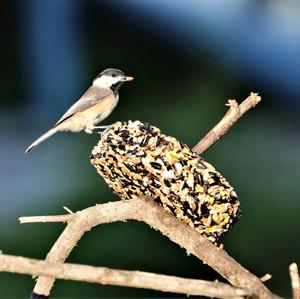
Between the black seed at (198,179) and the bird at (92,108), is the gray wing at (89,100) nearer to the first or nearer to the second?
Result: the bird at (92,108)

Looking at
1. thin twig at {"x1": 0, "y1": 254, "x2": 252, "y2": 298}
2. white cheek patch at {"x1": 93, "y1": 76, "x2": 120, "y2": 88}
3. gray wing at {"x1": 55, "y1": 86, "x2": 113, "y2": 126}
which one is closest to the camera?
thin twig at {"x1": 0, "y1": 254, "x2": 252, "y2": 298}

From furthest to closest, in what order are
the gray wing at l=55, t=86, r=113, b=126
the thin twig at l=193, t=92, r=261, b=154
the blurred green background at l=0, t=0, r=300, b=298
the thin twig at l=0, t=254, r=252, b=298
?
the blurred green background at l=0, t=0, r=300, b=298, the gray wing at l=55, t=86, r=113, b=126, the thin twig at l=193, t=92, r=261, b=154, the thin twig at l=0, t=254, r=252, b=298

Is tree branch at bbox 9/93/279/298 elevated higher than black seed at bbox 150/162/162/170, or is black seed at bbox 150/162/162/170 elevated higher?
black seed at bbox 150/162/162/170

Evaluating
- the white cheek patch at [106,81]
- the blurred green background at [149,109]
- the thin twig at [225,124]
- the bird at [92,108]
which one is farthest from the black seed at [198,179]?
the blurred green background at [149,109]

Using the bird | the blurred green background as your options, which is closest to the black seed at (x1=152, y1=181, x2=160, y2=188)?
the bird

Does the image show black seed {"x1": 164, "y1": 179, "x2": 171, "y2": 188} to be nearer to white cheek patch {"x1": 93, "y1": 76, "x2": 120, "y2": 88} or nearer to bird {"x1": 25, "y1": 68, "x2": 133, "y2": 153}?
bird {"x1": 25, "y1": 68, "x2": 133, "y2": 153}

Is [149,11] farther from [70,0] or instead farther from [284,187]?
[284,187]

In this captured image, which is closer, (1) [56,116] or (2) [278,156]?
(2) [278,156]

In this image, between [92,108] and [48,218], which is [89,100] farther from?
[48,218]

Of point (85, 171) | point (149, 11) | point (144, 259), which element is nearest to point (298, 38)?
point (149, 11)
